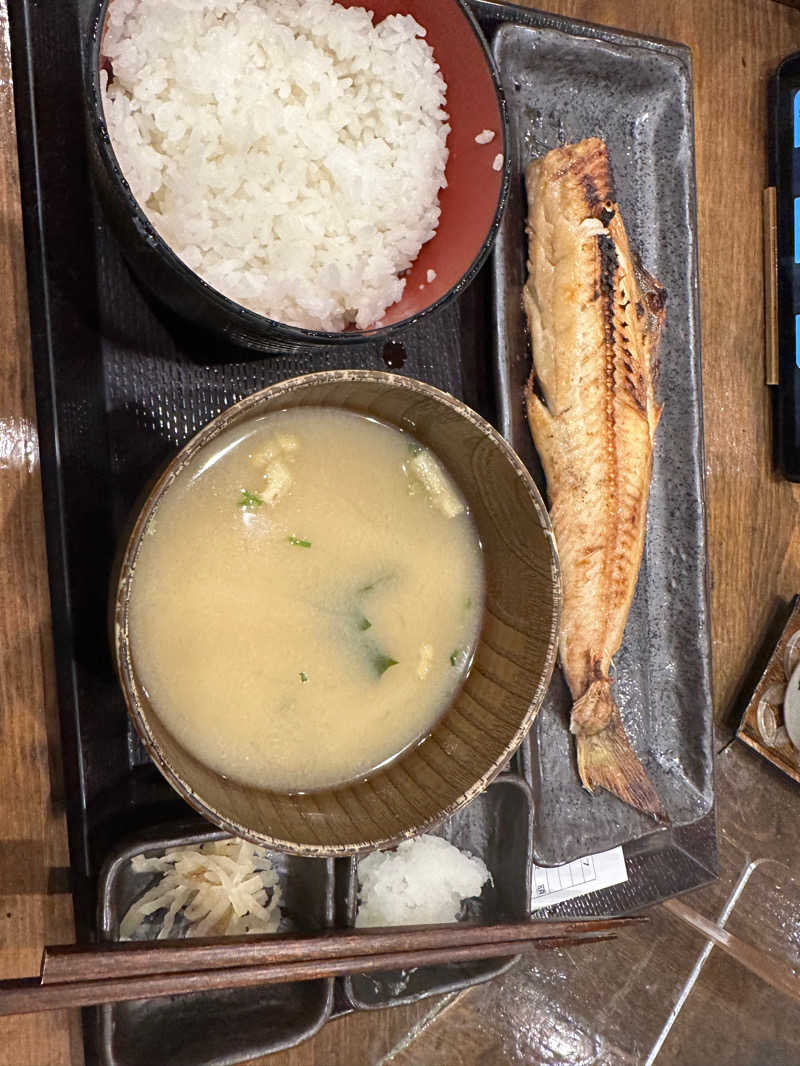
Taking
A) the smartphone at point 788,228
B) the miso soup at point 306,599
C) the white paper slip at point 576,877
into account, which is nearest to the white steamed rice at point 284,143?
the miso soup at point 306,599

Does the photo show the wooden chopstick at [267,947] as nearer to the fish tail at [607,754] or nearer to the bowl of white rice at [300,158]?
the fish tail at [607,754]

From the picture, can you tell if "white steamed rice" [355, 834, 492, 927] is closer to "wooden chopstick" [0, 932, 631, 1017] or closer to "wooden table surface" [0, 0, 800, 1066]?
"wooden chopstick" [0, 932, 631, 1017]

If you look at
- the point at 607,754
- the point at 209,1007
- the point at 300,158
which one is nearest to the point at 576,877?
the point at 607,754

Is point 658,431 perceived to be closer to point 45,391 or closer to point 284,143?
point 284,143

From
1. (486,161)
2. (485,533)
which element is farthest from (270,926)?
(486,161)

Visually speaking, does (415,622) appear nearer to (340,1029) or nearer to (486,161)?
(486,161)

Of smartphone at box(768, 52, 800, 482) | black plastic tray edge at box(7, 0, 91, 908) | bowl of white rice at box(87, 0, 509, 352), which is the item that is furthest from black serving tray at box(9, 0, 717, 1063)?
smartphone at box(768, 52, 800, 482)

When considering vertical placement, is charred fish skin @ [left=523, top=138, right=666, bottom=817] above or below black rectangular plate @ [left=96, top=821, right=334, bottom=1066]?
above
